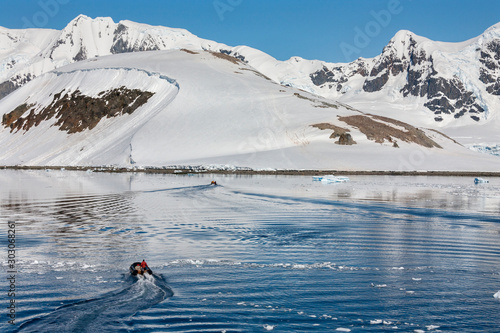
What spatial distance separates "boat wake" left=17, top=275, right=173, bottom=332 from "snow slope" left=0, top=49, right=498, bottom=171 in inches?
2965

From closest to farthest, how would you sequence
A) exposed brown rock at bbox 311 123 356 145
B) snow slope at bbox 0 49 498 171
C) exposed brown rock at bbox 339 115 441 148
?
1. snow slope at bbox 0 49 498 171
2. exposed brown rock at bbox 311 123 356 145
3. exposed brown rock at bbox 339 115 441 148

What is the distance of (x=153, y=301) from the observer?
14.9 metres

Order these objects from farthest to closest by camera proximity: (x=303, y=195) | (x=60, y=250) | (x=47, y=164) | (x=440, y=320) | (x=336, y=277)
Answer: (x=47, y=164)
(x=303, y=195)
(x=60, y=250)
(x=336, y=277)
(x=440, y=320)

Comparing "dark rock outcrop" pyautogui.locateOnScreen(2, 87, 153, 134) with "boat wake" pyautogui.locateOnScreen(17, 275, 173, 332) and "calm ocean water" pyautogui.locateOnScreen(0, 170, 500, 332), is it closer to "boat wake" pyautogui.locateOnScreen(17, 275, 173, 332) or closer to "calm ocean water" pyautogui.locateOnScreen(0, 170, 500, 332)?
"calm ocean water" pyautogui.locateOnScreen(0, 170, 500, 332)

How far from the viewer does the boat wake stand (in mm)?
12680

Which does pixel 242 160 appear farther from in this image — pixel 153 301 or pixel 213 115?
pixel 153 301

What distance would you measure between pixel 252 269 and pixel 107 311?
6040 millimetres

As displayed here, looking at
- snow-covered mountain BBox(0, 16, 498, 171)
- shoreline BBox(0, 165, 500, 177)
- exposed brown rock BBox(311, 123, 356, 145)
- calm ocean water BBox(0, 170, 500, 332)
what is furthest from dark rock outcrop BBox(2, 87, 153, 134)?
calm ocean water BBox(0, 170, 500, 332)

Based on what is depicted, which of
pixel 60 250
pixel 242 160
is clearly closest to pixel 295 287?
pixel 60 250

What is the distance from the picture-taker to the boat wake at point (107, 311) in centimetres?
1268

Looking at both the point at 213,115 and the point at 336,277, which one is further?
the point at 213,115

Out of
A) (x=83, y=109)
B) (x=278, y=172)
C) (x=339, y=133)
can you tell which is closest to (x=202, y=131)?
(x=339, y=133)

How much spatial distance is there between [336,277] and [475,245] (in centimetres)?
924

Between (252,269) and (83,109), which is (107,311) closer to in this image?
(252,269)
